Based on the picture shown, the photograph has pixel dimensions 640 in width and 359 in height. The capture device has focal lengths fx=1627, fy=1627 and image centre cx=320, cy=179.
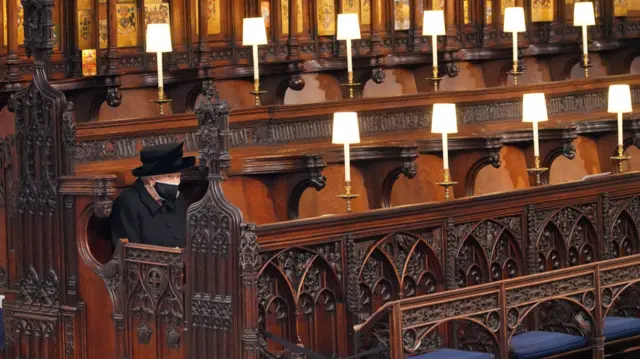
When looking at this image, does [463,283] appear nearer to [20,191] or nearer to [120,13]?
[20,191]

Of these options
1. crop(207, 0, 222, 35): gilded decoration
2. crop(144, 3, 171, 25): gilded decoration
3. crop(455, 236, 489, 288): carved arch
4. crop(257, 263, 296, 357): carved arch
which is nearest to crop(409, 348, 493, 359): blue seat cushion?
crop(257, 263, 296, 357): carved arch

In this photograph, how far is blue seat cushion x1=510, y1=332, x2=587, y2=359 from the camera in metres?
8.84

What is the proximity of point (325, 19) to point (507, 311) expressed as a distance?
684 cm

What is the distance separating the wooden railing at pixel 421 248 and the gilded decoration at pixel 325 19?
5190 millimetres

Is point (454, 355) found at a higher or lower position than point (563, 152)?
lower

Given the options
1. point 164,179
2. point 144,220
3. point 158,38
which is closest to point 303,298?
point 144,220

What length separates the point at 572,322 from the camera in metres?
9.45

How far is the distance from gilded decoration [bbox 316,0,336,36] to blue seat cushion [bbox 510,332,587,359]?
6.33 meters

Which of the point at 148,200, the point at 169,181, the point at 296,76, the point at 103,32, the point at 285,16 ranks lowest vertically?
the point at 148,200

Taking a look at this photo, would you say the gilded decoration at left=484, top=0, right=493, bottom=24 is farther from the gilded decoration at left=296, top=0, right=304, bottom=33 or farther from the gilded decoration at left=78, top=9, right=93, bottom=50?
the gilded decoration at left=78, top=9, right=93, bottom=50

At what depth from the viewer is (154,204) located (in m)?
9.25

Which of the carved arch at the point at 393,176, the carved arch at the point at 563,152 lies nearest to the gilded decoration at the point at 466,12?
the carved arch at the point at 563,152

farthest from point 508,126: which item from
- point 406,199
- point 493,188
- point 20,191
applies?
point 20,191

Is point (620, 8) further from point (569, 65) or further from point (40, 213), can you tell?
point (40, 213)
